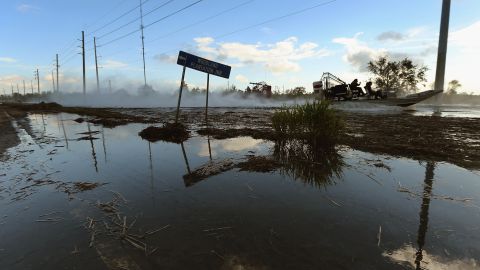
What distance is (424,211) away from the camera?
173 inches

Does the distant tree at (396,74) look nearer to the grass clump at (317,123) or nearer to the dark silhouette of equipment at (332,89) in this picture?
the dark silhouette of equipment at (332,89)

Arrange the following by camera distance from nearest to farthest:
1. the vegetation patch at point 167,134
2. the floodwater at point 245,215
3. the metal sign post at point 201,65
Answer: the floodwater at point 245,215
the vegetation patch at point 167,134
the metal sign post at point 201,65

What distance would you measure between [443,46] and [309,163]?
44521mm

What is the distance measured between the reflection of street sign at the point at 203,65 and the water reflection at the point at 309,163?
6130 millimetres

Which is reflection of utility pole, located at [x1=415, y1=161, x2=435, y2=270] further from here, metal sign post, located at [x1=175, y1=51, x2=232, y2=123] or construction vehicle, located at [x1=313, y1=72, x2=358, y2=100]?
construction vehicle, located at [x1=313, y1=72, x2=358, y2=100]

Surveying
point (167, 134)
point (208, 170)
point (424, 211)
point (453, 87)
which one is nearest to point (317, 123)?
point (208, 170)

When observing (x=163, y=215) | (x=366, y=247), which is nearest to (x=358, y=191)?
(x=366, y=247)

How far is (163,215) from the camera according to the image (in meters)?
4.28

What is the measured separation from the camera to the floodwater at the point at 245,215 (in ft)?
10.5

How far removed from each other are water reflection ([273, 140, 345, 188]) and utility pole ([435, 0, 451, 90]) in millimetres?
41470

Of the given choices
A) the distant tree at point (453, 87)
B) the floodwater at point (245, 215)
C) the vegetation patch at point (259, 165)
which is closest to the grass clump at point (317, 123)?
the floodwater at point (245, 215)

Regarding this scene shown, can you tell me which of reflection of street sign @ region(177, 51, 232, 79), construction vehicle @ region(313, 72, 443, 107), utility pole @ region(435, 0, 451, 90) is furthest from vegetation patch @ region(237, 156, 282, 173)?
utility pole @ region(435, 0, 451, 90)

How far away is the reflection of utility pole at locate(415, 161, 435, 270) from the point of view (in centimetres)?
325

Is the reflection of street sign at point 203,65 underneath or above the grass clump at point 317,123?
above
